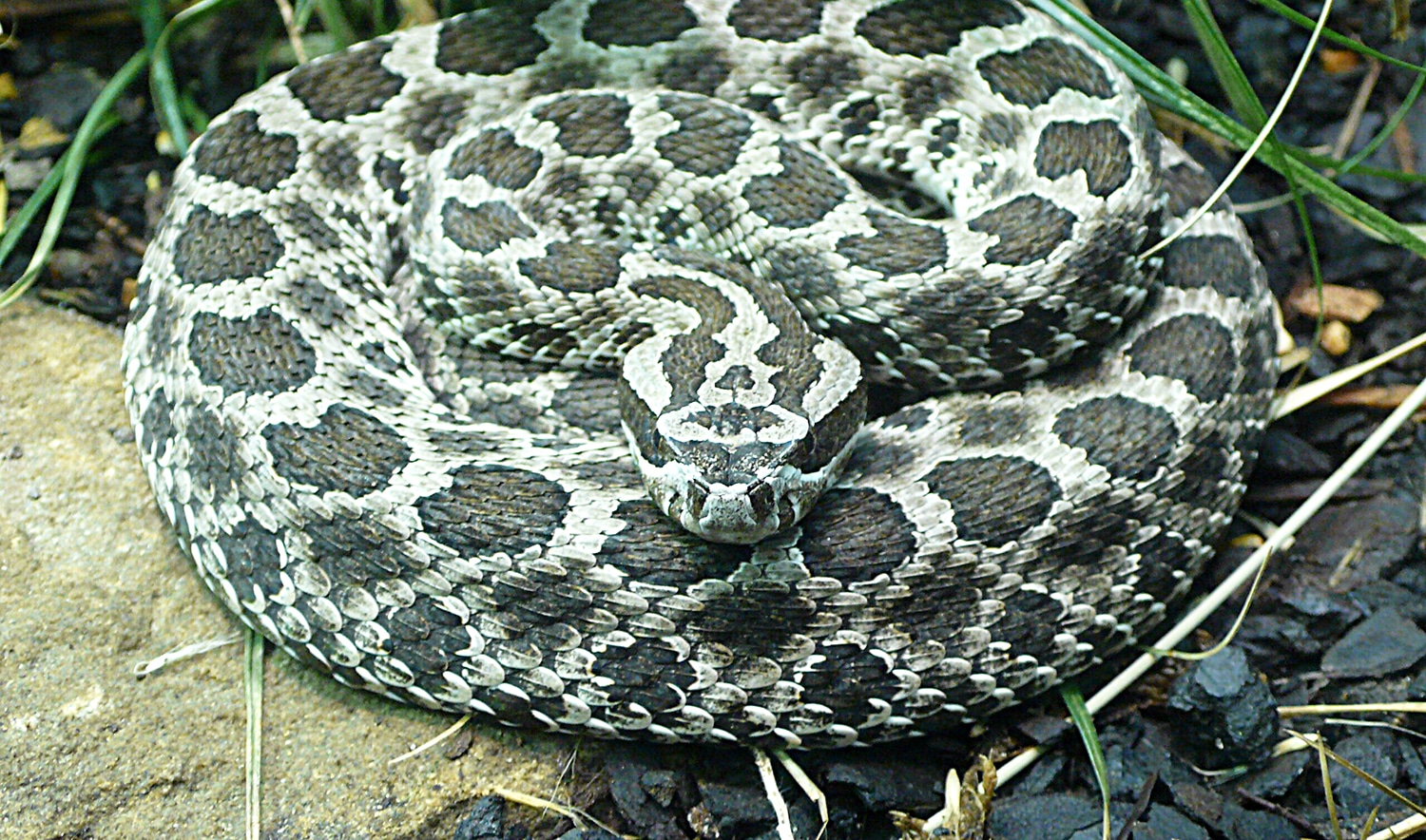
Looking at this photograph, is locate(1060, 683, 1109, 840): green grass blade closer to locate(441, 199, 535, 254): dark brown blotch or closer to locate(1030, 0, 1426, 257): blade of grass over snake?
locate(1030, 0, 1426, 257): blade of grass over snake

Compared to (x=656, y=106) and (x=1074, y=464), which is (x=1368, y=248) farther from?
(x=656, y=106)

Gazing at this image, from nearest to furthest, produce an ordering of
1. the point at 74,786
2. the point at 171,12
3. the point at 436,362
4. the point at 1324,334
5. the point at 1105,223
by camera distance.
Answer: the point at 74,786
the point at 1105,223
the point at 436,362
the point at 1324,334
the point at 171,12

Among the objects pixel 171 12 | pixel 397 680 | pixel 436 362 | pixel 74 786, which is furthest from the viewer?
pixel 171 12

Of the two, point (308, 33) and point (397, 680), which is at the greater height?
point (308, 33)

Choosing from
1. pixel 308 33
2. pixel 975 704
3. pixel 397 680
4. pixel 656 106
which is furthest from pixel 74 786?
pixel 308 33

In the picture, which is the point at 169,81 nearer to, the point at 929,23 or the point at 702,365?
the point at 702,365

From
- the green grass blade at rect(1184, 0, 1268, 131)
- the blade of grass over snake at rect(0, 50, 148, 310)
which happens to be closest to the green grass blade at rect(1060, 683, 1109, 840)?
the green grass blade at rect(1184, 0, 1268, 131)

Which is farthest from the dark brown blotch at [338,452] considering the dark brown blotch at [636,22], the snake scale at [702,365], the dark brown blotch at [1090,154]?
the dark brown blotch at [1090,154]
